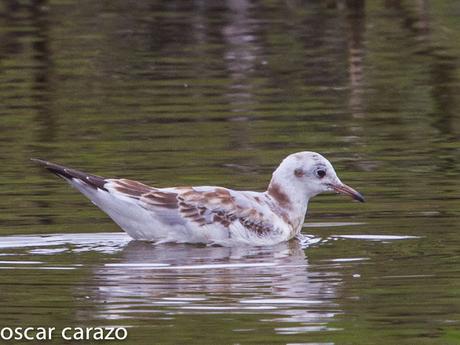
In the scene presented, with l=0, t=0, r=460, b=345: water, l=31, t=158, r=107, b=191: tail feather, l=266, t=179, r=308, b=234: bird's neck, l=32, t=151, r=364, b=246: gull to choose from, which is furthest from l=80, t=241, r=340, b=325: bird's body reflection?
l=31, t=158, r=107, b=191: tail feather

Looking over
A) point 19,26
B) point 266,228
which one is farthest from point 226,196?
point 19,26

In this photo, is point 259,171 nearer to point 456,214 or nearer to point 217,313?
point 456,214

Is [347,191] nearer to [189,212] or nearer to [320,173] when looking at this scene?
[320,173]

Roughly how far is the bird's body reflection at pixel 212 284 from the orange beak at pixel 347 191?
2.12 feet

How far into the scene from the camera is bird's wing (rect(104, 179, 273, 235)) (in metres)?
13.7

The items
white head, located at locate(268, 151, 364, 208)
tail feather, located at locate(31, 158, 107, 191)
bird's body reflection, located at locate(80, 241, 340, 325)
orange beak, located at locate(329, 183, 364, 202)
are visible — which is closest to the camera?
bird's body reflection, located at locate(80, 241, 340, 325)

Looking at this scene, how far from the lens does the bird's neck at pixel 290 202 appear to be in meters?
14.1

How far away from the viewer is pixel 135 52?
25500 mm

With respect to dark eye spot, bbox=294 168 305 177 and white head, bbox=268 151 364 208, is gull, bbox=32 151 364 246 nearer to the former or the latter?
white head, bbox=268 151 364 208

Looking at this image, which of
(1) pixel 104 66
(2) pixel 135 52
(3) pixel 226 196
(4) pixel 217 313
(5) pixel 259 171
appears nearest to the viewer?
(4) pixel 217 313

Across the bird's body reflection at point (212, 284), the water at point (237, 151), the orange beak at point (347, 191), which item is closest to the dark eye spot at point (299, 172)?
the orange beak at point (347, 191)

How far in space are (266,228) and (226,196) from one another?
41cm

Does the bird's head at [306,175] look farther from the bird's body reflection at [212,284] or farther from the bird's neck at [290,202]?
the bird's body reflection at [212,284]

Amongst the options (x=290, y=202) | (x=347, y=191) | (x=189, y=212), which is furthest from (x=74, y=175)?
(x=347, y=191)
